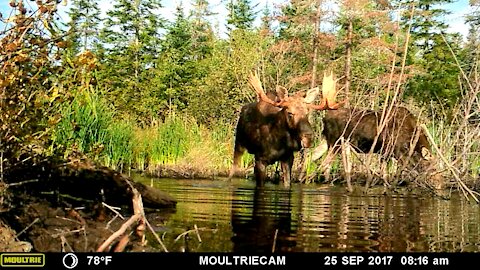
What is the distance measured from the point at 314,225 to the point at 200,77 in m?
41.7

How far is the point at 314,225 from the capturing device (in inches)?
247

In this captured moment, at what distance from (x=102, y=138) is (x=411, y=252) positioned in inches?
323

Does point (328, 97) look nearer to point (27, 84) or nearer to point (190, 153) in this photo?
point (190, 153)

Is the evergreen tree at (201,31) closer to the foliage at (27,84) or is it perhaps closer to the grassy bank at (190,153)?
the grassy bank at (190,153)

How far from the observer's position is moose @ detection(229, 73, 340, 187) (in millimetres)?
12641

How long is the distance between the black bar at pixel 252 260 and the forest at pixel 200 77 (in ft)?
6.04

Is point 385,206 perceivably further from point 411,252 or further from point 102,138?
point 102,138

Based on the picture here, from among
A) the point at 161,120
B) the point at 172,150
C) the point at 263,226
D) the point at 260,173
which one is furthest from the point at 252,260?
the point at 161,120

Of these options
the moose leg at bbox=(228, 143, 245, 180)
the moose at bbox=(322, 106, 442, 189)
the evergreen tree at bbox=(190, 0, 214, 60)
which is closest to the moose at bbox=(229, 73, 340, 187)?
the moose leg at bbox=(228, 143, 245, 180)

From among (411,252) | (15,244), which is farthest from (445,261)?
(15,244)

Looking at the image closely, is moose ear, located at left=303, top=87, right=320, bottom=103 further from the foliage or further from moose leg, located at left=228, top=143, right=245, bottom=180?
the foliage

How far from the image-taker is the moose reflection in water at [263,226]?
4784mm

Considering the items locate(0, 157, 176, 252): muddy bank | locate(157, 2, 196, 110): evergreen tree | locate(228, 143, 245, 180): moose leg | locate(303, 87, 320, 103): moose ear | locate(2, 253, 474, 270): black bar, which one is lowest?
locate(2, 253, 474, 270): black bar

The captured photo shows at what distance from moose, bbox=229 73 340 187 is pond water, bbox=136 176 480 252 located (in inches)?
109
